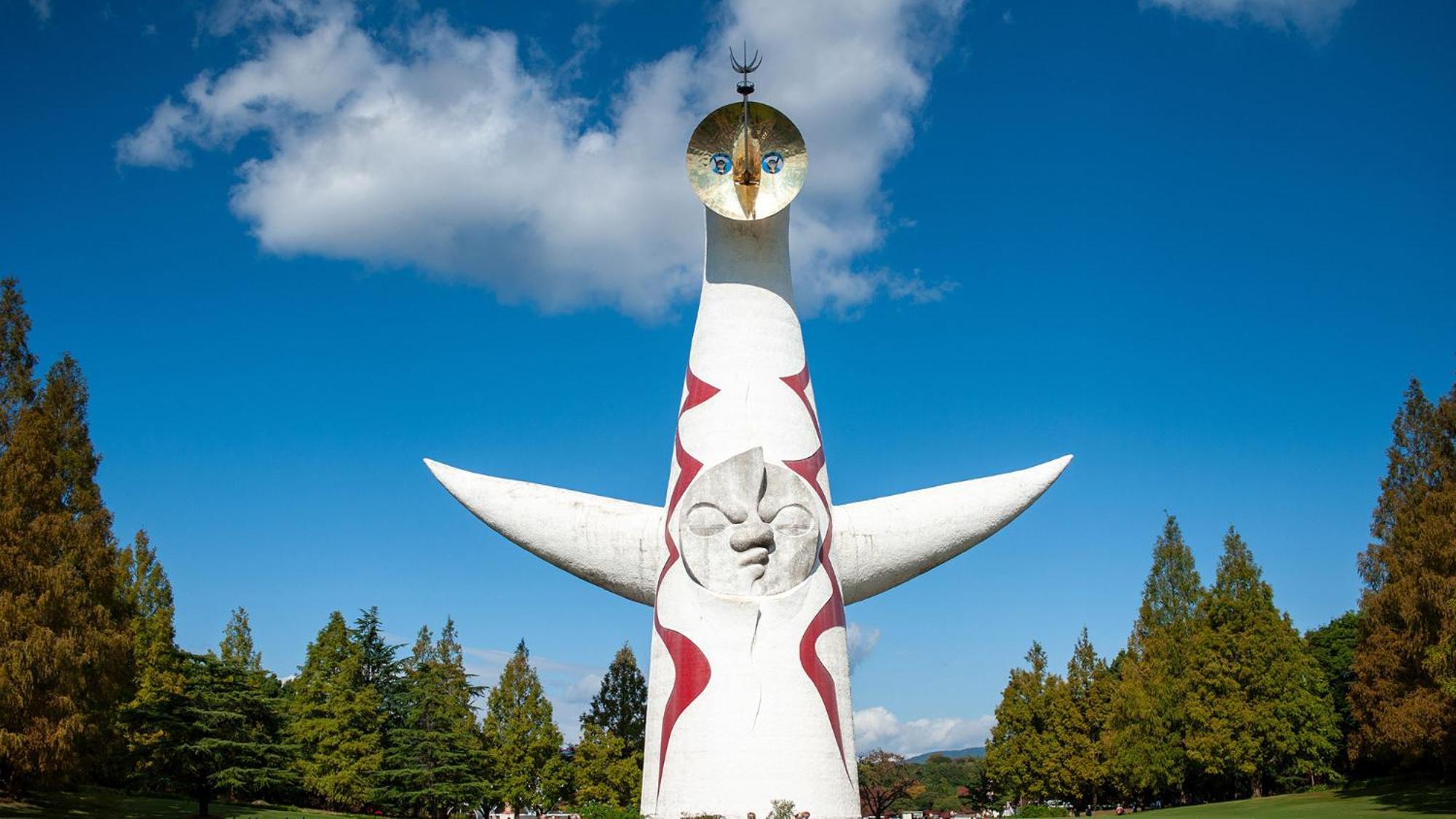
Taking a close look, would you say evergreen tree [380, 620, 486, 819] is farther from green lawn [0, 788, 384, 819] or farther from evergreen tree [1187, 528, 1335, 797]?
evergreen tree [1187, 528, 1335, 797]

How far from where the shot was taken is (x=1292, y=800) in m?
32.7

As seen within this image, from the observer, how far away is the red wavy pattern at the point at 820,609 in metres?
15.1

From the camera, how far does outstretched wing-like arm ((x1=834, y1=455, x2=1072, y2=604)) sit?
16906 mm

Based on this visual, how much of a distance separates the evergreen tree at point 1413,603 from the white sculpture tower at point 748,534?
504 inches

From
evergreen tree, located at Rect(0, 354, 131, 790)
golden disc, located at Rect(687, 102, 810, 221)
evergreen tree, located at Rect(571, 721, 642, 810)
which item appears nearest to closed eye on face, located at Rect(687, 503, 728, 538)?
golden disc, located at Rect(687, 102, 810, 221)

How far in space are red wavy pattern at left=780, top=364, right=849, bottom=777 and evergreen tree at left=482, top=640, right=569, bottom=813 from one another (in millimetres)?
21760

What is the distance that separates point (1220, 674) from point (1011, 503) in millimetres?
21304

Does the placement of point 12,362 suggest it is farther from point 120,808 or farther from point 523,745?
point 523,745

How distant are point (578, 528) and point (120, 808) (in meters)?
16.4

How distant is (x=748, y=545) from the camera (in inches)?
Result: 603

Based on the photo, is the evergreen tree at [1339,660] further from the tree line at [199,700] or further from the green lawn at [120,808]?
the green lawn at [120,808]

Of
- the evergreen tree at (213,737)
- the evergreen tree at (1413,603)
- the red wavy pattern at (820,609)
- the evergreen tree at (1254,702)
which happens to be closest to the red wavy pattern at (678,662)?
the red wavy pattern at (820,609)

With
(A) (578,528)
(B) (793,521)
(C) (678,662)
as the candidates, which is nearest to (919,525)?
(B) (793,521)

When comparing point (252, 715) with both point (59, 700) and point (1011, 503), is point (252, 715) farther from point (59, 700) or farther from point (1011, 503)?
point (1011, 503)
